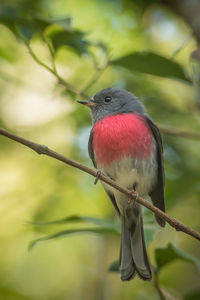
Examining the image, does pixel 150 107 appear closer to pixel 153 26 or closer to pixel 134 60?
pixel 153 26

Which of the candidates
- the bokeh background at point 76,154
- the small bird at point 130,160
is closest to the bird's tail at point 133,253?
the small bird at point 130,160

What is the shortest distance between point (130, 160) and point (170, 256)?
1.09 metres

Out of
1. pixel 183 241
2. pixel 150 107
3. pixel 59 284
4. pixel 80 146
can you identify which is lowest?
pixel 59 284

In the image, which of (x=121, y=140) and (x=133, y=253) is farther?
(x=121, y=140)

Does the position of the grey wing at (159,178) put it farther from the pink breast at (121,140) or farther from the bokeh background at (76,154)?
the bokeh background at (76,154)

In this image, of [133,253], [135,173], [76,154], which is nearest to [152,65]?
[135,173]

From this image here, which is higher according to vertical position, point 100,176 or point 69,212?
point 69,212

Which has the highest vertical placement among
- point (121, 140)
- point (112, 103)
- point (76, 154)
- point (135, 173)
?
point (112, 103)

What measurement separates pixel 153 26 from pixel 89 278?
119 inches

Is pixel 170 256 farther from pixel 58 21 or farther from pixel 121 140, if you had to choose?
pixel 58 21

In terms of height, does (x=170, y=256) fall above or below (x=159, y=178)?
below

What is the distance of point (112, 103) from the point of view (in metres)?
4.25

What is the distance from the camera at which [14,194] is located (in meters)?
4.96

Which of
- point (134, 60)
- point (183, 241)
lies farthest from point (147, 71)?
point (183, 241)
